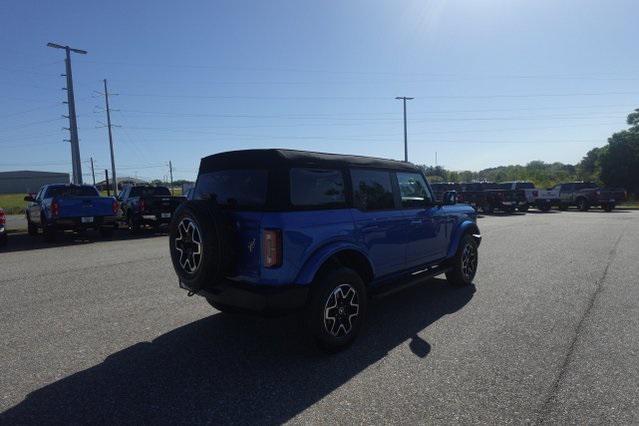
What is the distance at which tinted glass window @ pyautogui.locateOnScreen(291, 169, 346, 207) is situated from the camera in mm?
3967

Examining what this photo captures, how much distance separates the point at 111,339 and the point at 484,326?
4080 millimetres

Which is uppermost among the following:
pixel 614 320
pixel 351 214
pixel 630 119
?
pixel 630 119

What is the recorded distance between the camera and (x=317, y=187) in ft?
13.7

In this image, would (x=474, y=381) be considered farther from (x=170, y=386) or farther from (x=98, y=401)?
(x=98, y=401)

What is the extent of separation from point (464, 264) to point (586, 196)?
85.4 ft

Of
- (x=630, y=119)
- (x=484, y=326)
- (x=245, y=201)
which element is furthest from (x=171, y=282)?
(x=630, y=119)

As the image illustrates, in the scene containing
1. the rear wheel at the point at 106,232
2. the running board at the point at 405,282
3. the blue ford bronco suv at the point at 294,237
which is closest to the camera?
the blue ford bronco suv at the point at 294,237

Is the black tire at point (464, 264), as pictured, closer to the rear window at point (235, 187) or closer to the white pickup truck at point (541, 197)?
the rear window at point (235, 187)

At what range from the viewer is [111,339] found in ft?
14.5

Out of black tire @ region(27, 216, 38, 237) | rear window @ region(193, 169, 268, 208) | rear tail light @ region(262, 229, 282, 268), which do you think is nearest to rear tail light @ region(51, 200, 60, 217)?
black tire @ region(27, 216, 38, 237)

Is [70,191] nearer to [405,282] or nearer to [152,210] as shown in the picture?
[152,210]

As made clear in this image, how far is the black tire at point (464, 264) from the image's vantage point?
20.9 ft

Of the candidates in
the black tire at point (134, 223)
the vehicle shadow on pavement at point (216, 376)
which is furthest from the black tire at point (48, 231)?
the vehicle shadow on pavement at point (216, 376)

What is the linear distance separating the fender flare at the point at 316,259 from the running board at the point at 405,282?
829 mm
